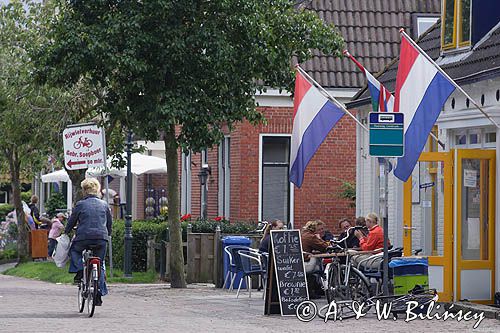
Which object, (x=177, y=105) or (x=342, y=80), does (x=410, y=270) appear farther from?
(x=342, y=80)

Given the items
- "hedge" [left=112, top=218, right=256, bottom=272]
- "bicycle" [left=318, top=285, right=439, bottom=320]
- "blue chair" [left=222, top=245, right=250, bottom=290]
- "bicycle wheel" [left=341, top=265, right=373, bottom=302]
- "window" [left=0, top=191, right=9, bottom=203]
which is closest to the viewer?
"bicycle" [left=318, top=285, right=439, bottom=320]

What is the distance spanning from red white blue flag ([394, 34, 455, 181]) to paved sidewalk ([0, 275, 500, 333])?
87.4 inches

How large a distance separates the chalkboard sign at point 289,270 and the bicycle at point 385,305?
46cm

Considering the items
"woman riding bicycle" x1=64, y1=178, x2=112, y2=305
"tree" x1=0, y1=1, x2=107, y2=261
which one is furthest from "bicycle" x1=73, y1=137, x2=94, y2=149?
"woman riding bicycle" x1=64, y1=178, x2=112, y2=305

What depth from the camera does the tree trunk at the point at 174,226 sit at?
23.8 metres

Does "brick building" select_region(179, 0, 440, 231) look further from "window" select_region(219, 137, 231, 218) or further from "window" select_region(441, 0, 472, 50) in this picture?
"window" select_region(441, 0, 472, 50)

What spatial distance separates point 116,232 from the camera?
29.7 m

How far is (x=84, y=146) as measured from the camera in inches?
986

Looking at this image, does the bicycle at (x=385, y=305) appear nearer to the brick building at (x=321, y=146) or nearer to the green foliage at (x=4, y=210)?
the brick building at (x=321, y=146)

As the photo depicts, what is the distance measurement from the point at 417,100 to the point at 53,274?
13.5 meters

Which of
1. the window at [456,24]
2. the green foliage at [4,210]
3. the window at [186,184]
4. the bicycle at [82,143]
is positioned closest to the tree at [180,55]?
the bicycle at [82,143]

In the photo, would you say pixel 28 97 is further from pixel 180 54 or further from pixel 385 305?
pixel 385 305

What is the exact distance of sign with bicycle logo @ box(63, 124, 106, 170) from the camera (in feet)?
81.6

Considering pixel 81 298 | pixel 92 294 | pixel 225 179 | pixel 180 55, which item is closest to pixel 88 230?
pixel 92 294
